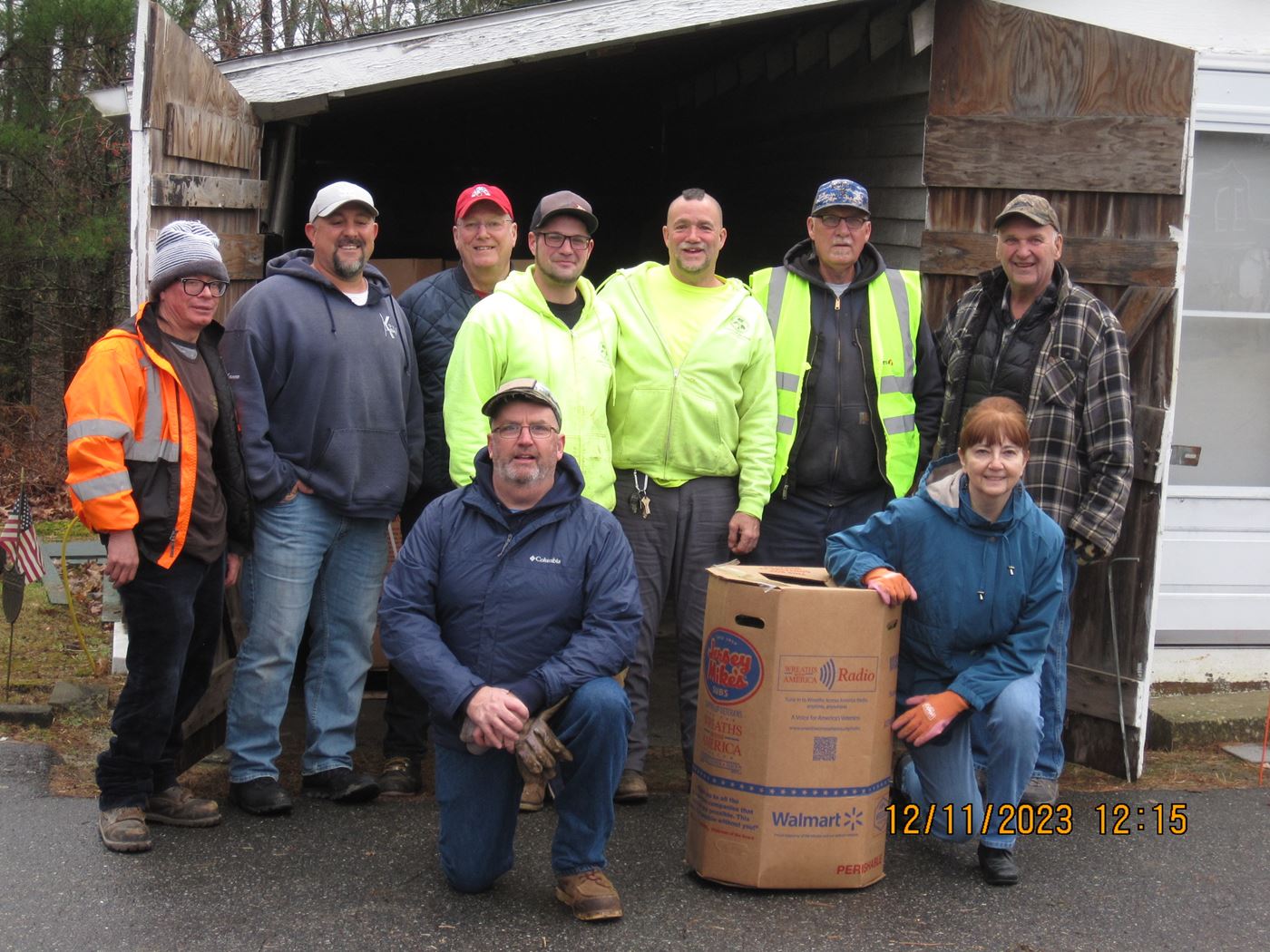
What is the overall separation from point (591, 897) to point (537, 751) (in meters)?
0.47

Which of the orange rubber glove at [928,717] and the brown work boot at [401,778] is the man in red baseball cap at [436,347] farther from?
the orange rubber glove at [928,717]

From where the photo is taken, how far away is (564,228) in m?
4.30

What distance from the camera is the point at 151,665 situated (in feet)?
12.9

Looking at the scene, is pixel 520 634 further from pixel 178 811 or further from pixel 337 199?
pixel 337 199

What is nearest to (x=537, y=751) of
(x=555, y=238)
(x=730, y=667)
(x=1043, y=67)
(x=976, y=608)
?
(x=730, y=667)

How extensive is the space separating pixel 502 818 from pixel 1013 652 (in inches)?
60.6

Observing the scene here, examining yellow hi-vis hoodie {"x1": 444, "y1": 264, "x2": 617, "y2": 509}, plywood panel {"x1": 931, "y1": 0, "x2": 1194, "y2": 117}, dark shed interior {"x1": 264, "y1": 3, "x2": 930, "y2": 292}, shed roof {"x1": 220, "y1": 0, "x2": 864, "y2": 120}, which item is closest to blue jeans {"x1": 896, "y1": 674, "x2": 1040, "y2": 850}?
yellow hi-vis hoodie {"x1": 444, "y1": 264, "x2": 617, "y2": 509}

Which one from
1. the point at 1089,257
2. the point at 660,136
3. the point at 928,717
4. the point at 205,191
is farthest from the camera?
the point at 660,136

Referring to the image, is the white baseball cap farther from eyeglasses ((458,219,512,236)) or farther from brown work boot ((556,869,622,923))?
brown work boot ((556,869,622,923))

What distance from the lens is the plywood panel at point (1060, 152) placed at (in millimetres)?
4836

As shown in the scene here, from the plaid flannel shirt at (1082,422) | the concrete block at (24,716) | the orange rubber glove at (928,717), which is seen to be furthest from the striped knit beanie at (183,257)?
the plaid flannel shirt at (1082,422)

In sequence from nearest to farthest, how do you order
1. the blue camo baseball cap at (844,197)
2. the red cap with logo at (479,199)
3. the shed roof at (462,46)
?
the blue camo baseball cap at (844,197) → the red cap with logo at (479,199) → the shed roof at (462,46)

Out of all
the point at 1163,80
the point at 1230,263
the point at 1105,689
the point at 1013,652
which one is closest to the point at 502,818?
the point at 1013,652

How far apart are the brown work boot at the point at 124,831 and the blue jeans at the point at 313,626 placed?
409mm
